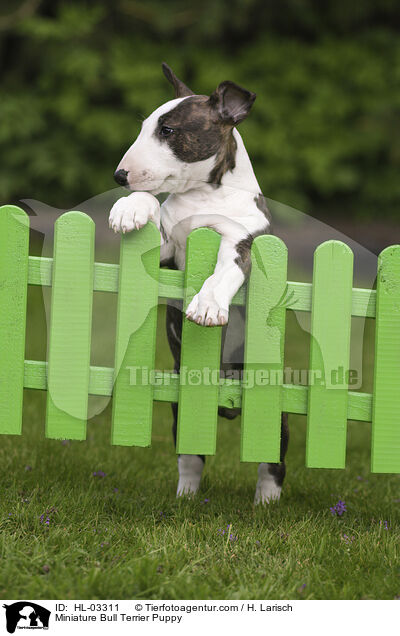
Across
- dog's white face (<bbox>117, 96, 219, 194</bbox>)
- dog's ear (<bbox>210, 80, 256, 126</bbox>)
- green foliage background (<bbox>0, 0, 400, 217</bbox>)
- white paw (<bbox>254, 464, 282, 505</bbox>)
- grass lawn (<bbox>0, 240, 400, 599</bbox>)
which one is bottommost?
grass lawn (<bbox>0, 240, 400, 599</bbox>)

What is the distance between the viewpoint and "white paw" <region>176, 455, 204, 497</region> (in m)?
2.75

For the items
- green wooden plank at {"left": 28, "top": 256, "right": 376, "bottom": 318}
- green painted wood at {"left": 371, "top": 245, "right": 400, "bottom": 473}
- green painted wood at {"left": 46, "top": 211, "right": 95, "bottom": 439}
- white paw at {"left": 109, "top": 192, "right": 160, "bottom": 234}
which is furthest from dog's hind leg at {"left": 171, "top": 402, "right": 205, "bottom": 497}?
white paw at {"left": 109, "top": 192, "right": 160, "bottom": 234}

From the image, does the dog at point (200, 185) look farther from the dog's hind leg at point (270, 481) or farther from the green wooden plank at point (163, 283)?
the dog's hind leg at point (270, 481)

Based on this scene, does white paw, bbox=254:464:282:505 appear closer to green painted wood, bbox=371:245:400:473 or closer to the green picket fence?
the green picket fence

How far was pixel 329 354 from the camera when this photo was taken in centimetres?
250

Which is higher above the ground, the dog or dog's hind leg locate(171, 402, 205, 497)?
the dog

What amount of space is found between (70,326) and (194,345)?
436 millimetres

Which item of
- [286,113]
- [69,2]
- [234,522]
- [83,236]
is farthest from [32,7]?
[234,522]

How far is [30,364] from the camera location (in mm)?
2514

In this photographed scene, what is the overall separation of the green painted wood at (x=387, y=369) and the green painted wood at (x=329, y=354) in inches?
4.2

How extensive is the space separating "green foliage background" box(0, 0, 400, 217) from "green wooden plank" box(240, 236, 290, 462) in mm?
5686

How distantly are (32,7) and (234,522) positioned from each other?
295 inches

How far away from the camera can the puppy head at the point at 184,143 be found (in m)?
2.27
